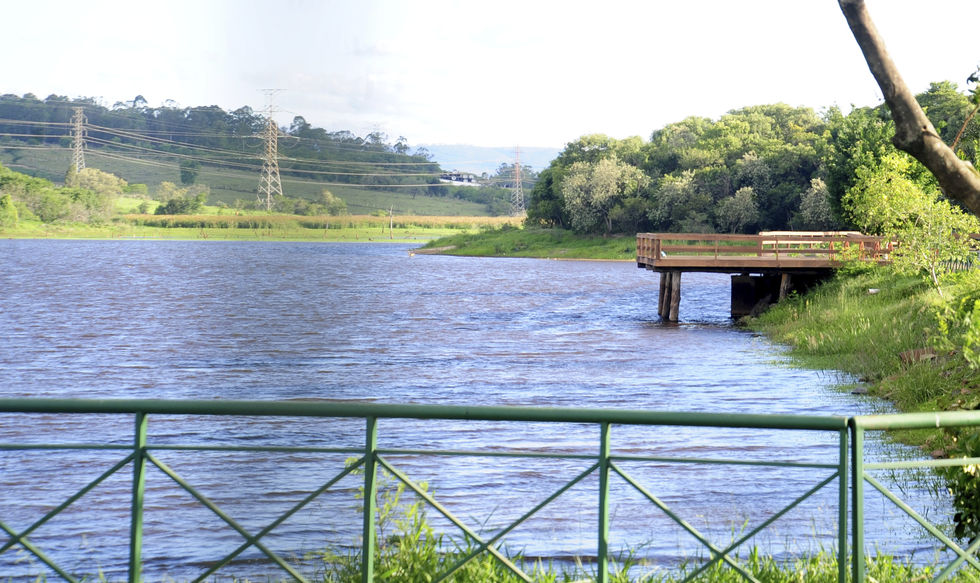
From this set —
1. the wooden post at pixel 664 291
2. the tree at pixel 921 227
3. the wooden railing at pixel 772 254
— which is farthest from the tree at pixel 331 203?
the tree at pixel 921 227

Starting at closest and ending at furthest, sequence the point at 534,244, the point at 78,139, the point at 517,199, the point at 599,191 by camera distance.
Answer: the point at 78,139
the point at 599,191
the point at 534,244
the point at 517,199

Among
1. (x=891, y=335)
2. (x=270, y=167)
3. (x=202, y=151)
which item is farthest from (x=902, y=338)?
(x=202, y=151)

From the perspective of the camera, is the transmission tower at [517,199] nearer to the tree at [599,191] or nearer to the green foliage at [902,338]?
the tree at [599,191]

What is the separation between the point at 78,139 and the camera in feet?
183

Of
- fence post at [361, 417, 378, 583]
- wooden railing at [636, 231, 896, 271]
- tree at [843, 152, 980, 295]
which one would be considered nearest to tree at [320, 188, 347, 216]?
wooden railing at [636, 231, 896, 271]

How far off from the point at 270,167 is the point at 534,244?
243 ft

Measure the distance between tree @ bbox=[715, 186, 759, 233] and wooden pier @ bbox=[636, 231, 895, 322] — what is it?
37.4 meters

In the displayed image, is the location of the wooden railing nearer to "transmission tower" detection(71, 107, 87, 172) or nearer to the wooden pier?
the wooden pier

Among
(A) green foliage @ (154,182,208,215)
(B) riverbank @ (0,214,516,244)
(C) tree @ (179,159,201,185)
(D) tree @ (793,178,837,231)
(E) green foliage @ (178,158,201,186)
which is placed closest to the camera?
A: (C) tree @ (179,159,201,185)

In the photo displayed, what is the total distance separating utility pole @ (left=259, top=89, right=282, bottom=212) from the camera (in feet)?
54.1

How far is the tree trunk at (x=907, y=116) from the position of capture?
570 cm

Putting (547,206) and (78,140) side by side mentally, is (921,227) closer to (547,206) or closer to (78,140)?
(78,140)

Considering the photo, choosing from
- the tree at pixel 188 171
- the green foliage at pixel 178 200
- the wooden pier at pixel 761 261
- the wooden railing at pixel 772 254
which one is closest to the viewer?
the wooden railing at pixel 772 254

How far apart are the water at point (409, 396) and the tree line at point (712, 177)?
22196 millimetres
